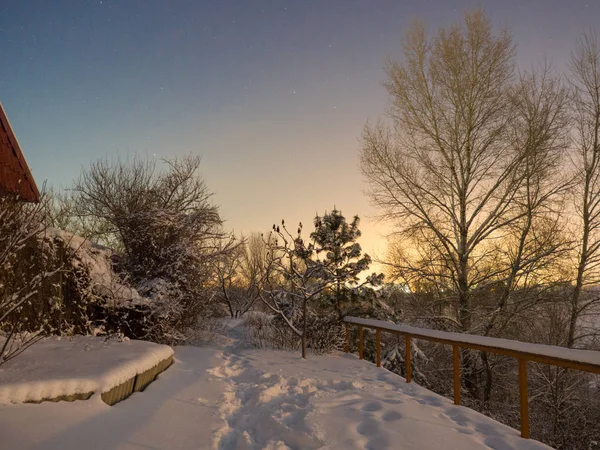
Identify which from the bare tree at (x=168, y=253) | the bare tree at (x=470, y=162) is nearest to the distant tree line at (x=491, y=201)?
the bare tree at (x=470, y=162)

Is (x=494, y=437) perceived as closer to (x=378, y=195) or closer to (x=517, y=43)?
(x=378, y=195)

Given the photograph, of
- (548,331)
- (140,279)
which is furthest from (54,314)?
(548,331)

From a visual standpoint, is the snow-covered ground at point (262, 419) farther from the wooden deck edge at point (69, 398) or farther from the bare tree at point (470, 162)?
the bare tree at point (470, 162)

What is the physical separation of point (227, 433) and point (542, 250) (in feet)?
36.9

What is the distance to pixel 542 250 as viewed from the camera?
40.2 ft

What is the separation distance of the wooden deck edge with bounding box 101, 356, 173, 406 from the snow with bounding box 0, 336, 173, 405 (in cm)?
7

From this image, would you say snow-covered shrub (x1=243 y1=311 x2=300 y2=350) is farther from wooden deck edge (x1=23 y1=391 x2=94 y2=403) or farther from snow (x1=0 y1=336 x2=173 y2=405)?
wooden deck edge (x1=23 y1=391 x2=94 y2=403)

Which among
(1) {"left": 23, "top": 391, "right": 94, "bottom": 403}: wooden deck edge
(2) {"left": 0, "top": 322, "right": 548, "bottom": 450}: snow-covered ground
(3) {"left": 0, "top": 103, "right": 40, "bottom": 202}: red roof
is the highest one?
(3) {"left": 0, "top": 103, "right": 40, "bottom": 202}: red roof

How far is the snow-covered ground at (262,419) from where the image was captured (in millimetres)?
3490

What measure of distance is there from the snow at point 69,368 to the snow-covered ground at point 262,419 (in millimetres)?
146

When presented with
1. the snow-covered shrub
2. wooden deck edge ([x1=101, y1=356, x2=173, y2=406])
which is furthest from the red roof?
the snow-covered shrub

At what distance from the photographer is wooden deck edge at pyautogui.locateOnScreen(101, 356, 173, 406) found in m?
4.46

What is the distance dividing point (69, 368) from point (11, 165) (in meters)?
7.09

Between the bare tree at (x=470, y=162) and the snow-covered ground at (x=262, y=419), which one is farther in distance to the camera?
the bare tree at (x=470, y=162)
